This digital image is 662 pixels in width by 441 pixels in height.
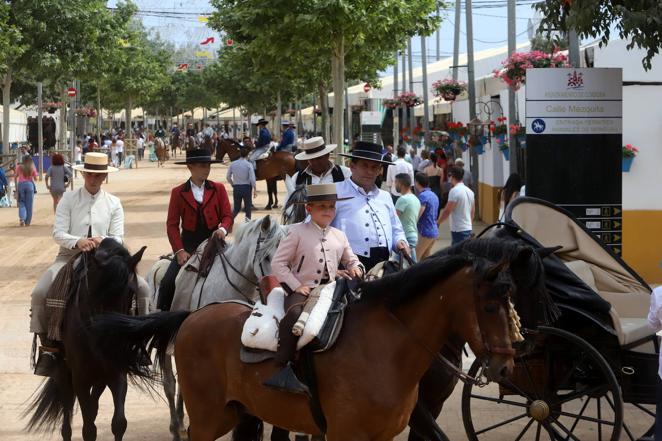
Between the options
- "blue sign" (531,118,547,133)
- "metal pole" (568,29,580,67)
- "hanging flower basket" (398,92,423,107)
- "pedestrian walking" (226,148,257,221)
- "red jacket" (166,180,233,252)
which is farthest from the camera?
"hanging flower basket" (398,92,423,107)

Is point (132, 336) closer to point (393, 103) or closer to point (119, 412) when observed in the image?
point (119, 412)

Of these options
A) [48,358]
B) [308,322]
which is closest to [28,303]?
[48,358]

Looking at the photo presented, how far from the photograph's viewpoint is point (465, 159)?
3016cm

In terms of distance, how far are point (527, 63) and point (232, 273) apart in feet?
33.8

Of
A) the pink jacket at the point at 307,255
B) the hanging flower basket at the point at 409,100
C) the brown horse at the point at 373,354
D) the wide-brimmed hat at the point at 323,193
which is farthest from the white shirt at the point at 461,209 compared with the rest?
the hanging flower basket at the point at 409,100

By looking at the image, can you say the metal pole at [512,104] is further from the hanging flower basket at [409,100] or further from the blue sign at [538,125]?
the hanging flower basket at [409,100]

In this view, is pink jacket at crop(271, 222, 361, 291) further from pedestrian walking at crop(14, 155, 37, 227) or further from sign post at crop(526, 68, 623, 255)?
pedestrian walking at crop(14, 155, 37, 227)

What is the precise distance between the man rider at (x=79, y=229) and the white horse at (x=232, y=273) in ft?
1.62

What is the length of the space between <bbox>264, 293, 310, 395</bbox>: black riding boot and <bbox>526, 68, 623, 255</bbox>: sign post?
683cm

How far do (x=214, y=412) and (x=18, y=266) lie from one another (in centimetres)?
1397

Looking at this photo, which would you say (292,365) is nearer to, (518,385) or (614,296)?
(518,385)

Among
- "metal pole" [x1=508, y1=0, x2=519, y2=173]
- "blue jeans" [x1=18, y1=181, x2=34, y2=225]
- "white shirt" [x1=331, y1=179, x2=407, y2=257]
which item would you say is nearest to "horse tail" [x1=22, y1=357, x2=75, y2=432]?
"white shirt" [x1=331, y1=179, x2=407, y2=257]

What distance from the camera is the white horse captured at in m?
8.38

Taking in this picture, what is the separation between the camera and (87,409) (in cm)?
826
